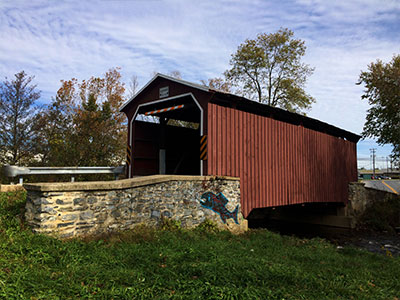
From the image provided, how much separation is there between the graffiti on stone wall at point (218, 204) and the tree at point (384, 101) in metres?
16.0

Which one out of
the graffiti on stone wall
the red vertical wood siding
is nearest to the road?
the red vertical wood siding

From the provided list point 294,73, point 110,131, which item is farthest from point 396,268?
point 294,73

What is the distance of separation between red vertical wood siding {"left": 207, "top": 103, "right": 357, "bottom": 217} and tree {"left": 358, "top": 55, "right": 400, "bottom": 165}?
22.3 ft

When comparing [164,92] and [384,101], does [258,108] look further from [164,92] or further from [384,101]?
[384,101]

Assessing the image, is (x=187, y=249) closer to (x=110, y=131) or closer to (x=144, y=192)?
(x=144, y=192)

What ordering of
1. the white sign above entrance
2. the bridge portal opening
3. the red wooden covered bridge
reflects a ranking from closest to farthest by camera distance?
1. the red wooden covered bridge
2. the white sign above entrance
3. the bridge portal opening

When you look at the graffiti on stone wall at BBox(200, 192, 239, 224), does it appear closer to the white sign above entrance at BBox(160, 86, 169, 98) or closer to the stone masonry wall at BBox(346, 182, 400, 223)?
the white sign above entrance at BBox(160, 86, 169, 98)

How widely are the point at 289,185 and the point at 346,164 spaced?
6.69 m

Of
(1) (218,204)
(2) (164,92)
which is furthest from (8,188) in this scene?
(1) (218,204)

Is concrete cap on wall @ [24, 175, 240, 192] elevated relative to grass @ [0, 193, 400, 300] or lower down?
elevated

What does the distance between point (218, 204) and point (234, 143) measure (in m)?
2.15

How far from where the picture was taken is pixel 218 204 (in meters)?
8.75

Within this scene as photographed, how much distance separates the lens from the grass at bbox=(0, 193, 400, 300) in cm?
378

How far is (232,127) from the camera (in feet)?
32.0
